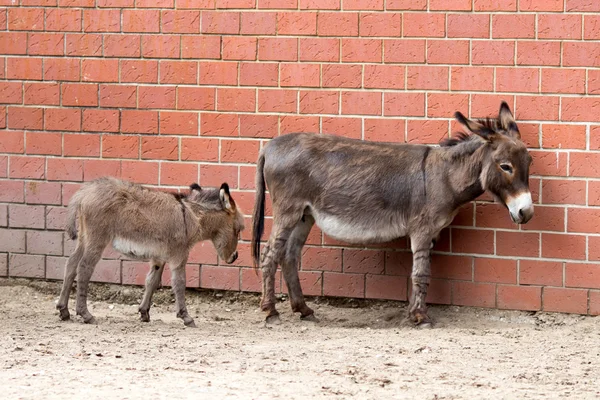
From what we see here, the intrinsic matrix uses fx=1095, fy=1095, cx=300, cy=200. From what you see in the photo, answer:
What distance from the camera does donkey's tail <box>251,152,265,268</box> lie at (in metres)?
8.41

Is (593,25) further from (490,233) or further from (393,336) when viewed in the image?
(393,336)

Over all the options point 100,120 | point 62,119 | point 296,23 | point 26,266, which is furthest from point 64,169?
point 296,23

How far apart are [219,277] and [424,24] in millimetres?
2678

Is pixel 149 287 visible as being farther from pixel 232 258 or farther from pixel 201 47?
pixel 201 47

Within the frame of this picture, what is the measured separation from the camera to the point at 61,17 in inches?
367

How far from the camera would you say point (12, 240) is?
955cm

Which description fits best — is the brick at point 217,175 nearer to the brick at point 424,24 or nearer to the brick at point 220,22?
the brick at point 220,22

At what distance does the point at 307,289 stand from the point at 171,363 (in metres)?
2.45

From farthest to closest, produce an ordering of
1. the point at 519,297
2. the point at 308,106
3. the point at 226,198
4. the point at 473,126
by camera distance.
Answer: the point at 308,106 → the point at 519,297 → the point at 226,198 → the point at 473,126

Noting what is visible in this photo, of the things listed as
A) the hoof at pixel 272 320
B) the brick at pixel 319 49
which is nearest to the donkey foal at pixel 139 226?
the hoof at pixel 272 320

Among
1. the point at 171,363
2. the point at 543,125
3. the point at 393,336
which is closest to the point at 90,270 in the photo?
the point at 171,363

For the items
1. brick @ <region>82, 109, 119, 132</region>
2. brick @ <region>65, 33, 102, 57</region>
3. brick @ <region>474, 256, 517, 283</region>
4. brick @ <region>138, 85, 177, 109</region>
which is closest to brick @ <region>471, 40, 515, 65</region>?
brick @ <region>474, 256, 517, 283</region>

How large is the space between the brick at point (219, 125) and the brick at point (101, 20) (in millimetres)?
1089

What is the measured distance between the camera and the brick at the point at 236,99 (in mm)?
8953
